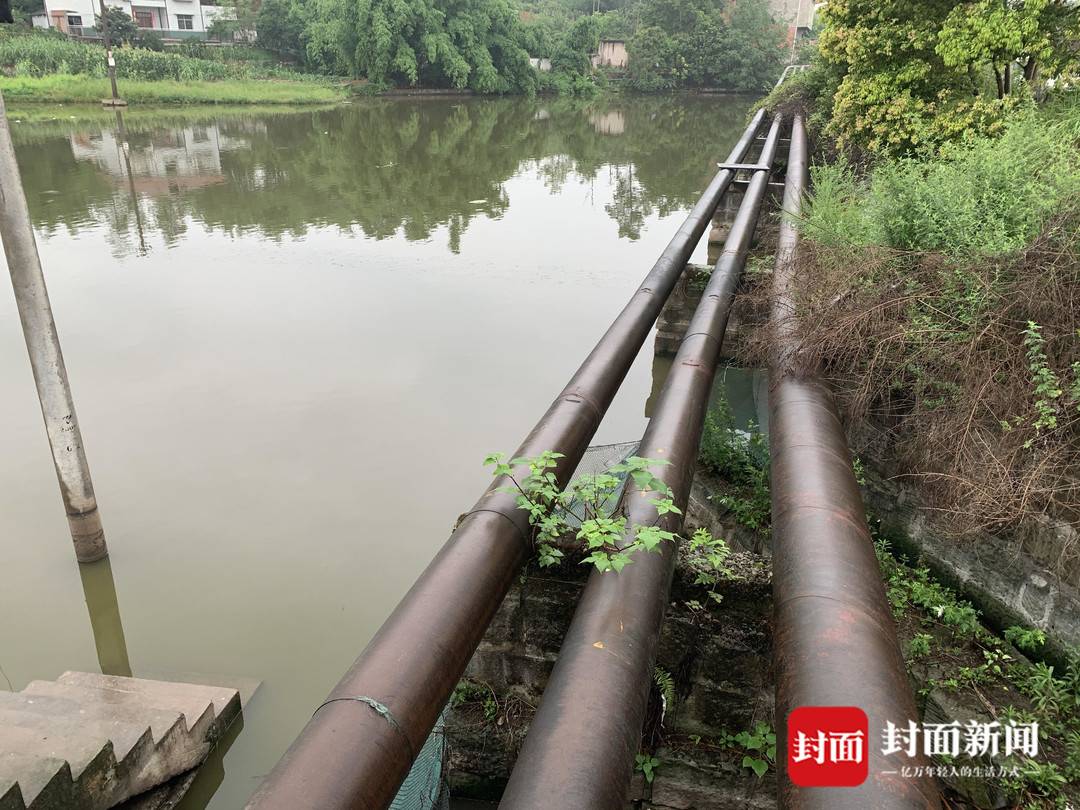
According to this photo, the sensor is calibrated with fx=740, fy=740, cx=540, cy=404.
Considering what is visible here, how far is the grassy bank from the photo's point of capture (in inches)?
1164

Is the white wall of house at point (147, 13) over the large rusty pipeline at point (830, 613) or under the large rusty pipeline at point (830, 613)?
over

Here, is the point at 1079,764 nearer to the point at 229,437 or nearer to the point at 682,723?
the point at 682,723

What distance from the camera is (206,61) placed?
119ft

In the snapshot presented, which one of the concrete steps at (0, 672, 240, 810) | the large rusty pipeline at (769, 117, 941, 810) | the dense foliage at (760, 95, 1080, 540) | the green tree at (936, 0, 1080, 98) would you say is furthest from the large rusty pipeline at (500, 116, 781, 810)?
the green tree at (936, 0, 1080, 98)

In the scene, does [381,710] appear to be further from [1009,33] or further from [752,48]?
[752,48]

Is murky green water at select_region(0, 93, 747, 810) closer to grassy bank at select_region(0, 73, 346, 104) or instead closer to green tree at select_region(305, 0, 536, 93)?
grassy bank at select_region(0, 73, 346, 104)

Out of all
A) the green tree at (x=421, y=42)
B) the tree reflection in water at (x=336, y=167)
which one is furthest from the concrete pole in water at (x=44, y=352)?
the green tree at (x=421, y=42)

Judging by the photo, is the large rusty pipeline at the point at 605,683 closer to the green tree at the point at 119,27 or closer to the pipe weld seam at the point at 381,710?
the pipe weld seam at the point at 381,710

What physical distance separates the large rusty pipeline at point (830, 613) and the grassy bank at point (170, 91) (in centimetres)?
3369

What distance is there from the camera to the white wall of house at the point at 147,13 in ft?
134

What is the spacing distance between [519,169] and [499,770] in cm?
2041

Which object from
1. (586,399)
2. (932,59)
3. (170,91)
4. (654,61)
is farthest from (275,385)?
(654,61)

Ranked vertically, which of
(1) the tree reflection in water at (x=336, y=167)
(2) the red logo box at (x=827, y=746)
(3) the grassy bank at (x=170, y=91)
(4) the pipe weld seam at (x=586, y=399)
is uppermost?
(3) the grassy bank at (x=170, y=91)

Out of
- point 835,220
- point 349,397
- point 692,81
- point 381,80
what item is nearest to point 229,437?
point 349,397
